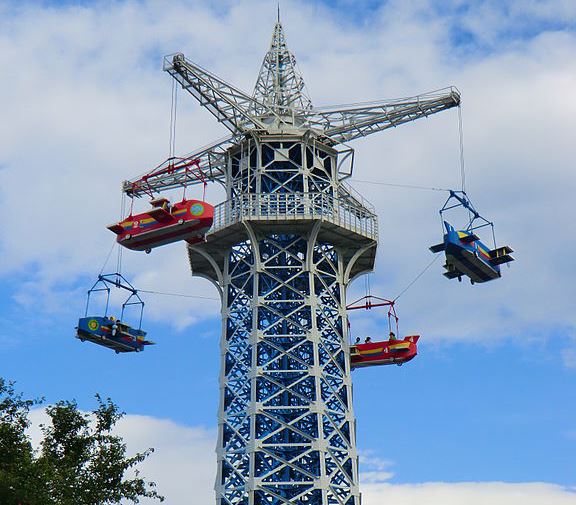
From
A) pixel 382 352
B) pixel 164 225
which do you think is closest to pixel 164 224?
pixel 164 225

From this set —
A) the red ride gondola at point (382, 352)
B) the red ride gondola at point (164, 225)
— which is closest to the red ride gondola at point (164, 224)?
the red ride gondola at point (164, 225)

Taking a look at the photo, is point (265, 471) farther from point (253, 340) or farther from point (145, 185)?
point (145, 185)

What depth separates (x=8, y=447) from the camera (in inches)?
1977

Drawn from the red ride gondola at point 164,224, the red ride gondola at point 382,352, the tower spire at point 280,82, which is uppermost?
the tower spire at point 280,82

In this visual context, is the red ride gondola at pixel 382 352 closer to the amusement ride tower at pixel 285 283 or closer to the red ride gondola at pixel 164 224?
the amusement ride tower at pixel 285 283

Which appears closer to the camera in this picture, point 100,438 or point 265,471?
point 100,438

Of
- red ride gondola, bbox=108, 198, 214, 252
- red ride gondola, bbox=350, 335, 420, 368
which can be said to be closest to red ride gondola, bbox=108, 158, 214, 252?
red ride gondola, bbox=108, 198, 214, 252

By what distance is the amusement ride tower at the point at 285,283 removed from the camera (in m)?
64.0

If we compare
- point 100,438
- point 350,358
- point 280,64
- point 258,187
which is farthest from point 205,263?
point 100,438

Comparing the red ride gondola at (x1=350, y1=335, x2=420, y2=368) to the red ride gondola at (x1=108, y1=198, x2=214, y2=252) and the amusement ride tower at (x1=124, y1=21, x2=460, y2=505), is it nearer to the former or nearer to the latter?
the amusement ride tower at (x1=124, y1=21, x2=460, y2=505)

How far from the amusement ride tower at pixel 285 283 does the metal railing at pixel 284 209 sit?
9 centimetres

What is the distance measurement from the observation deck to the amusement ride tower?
0.29ft

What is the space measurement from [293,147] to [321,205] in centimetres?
525

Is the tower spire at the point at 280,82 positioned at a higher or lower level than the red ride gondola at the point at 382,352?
higher
